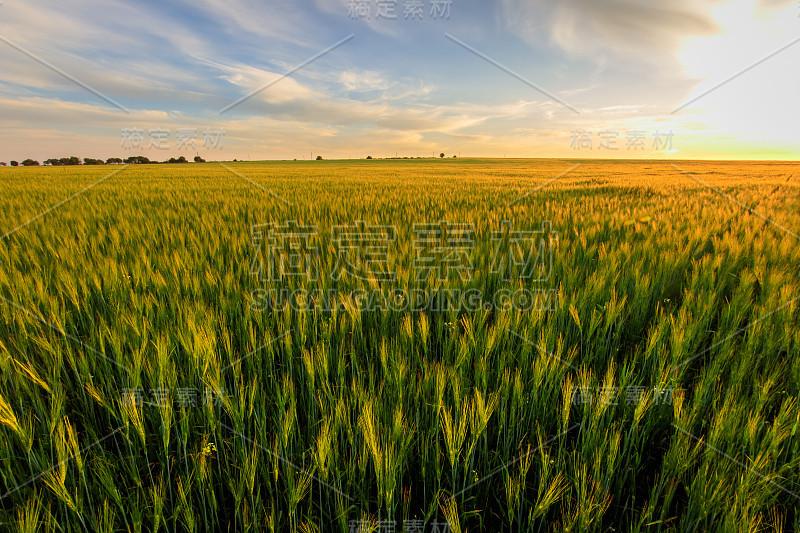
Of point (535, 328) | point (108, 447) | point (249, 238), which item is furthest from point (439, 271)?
point (249, 238)

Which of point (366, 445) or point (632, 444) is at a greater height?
point (366, 445)

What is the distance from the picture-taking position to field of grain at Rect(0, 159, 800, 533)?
0.85m

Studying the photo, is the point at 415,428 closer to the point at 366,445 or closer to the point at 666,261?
the point at 366,445

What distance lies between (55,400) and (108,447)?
0.24 metres

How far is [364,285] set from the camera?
2053 mm

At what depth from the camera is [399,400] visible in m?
1.01

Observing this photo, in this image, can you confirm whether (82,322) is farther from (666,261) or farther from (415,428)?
(666,261)

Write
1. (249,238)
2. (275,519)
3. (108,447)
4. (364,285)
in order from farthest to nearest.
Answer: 1. (249,238)
2. (364,285)
3. (108,447)
4. (275,519)

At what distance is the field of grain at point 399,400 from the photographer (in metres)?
0.85

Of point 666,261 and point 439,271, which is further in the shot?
point 666,261

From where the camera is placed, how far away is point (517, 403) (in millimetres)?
1102

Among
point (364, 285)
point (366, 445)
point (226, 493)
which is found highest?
point (364, 285)

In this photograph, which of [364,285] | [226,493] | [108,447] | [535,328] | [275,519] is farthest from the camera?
[364,285]

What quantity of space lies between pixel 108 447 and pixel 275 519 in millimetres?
742
